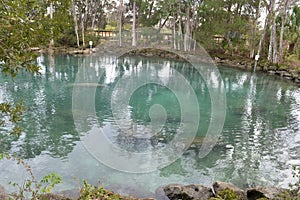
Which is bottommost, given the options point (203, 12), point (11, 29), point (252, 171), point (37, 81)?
point (252, 171)

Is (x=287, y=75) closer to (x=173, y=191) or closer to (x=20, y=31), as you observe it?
(x=173, y=191)

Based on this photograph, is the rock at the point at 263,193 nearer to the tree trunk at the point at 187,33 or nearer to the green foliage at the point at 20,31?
the green foliage at the point at 20,31

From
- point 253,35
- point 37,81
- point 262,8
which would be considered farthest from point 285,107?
point 262,8

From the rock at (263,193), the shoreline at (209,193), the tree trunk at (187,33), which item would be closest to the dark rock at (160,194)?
the shoreline at (209,193)

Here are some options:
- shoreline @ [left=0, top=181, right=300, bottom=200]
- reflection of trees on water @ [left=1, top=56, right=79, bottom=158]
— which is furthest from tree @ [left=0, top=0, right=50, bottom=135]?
reflection of trees on water @ [left=1, top=56, right=79, bottom=158]

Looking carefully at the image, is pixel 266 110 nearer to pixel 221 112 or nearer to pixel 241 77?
pixel 221 112

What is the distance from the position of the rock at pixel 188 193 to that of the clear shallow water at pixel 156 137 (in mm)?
573

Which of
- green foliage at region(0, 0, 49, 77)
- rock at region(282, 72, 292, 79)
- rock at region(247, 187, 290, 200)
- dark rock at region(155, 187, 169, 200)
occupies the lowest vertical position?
dark rock at region(155, 187, 169, 200)

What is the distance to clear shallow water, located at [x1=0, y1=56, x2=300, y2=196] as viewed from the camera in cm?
707

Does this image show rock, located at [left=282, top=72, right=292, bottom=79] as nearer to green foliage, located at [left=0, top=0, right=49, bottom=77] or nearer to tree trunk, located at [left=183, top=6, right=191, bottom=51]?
tree trunk, located at [left=183, top=6, right=191, bottom=51]

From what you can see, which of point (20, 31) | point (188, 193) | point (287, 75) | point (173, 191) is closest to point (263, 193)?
point (188, 193)

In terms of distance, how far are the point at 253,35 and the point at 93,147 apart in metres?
22.0

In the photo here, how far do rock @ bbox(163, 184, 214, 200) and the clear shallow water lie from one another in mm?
573

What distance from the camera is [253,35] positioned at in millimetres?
26531
